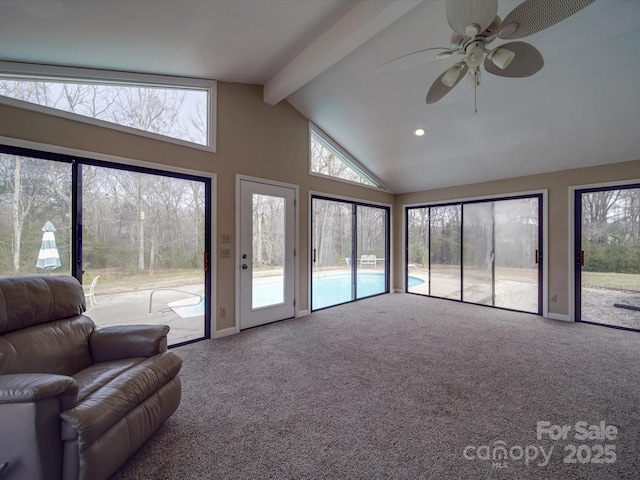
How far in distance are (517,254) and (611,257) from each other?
3.75ft

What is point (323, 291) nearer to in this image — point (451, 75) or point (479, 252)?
point (479, 252)

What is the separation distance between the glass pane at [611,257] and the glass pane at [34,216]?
676 centimetres

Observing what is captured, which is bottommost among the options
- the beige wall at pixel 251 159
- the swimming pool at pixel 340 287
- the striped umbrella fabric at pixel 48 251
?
the swimming pool at pixel 340 287

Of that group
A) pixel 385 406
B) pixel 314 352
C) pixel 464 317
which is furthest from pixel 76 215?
pixel 464 317

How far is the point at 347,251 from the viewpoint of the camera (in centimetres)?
540

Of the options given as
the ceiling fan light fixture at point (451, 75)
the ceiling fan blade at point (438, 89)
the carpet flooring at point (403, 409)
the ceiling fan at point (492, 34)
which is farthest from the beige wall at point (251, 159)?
the ceiling fan light fixture at point (451, 75)

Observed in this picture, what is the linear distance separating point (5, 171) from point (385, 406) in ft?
12.3

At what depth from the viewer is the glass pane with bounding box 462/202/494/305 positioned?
5.18 metres

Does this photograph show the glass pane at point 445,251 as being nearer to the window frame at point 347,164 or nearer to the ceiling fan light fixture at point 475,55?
the window frame at point 347,164

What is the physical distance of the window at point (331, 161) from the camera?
4889 millimetres

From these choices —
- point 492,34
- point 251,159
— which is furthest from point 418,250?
point 492,34

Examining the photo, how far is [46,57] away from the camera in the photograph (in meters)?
2.50

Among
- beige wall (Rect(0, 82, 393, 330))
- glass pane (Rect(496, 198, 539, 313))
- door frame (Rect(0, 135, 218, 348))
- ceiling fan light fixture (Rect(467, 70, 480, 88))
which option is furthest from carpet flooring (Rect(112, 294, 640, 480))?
ceiling fan light fixture (Rect(467, 70, 480, 88))

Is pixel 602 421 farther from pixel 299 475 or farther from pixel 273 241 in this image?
pixel 273 241
